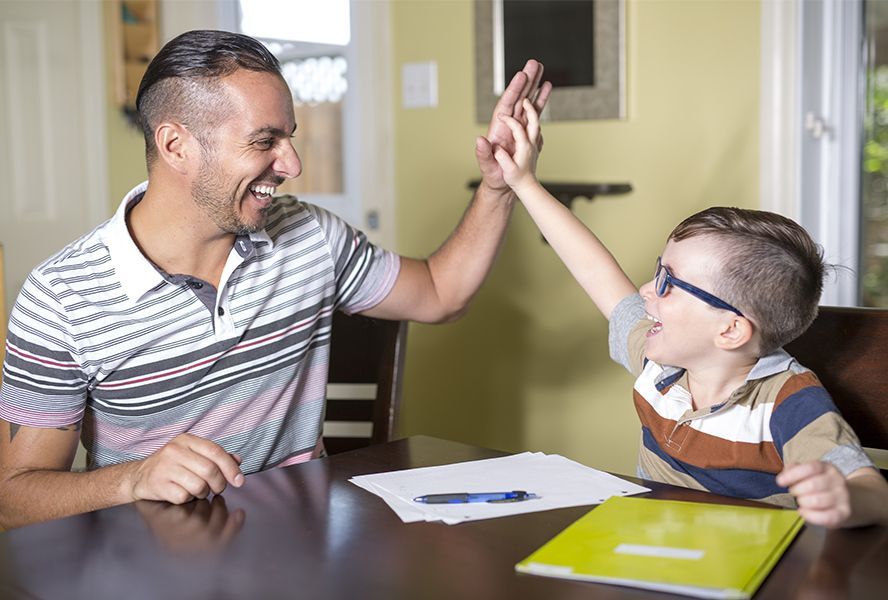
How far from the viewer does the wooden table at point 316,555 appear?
900 mm

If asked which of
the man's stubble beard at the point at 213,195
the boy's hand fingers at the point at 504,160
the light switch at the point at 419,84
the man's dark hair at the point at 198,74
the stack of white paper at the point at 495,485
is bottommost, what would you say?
the stack of white paper at the point at 495,485

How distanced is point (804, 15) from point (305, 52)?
1576 mm

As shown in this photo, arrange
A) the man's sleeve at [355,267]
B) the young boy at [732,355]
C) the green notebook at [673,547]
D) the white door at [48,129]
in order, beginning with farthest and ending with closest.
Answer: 1. the white door at [48,129]
2. the man's sleeve at [355,267]
3. the young boy at [732,355]
4. the green notebook at [673,547]

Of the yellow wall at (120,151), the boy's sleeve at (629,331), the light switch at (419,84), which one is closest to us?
the boy's sleeve at (629,331)

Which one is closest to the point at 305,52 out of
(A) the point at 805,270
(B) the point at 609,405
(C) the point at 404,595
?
(B) the point at 609,405

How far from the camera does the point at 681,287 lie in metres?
1.29

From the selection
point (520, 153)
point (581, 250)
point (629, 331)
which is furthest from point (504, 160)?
point (629, 331)

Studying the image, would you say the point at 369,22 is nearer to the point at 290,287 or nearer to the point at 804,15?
the point at 804,15

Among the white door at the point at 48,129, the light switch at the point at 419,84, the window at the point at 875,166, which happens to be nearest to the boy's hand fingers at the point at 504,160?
the window at the point at 875,166

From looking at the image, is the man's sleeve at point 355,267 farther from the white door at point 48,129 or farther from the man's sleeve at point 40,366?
the white door at point 48,129

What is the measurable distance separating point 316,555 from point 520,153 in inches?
31.3

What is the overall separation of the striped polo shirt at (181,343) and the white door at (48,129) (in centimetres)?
194

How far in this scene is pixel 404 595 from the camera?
2.91ft

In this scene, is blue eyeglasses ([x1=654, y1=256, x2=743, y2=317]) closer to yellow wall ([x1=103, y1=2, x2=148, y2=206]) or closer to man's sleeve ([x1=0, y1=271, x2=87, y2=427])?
man's sleeve ([x1=0, y1=271, x2=87, y2=427])
